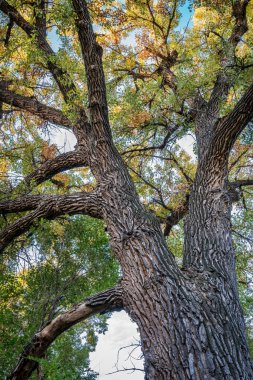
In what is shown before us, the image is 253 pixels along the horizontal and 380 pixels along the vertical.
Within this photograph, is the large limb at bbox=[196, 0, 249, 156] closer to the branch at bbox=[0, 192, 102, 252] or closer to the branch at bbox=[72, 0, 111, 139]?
the branch at bbox=[72, 0, 111, 139]

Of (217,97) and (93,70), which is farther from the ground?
(217,97)

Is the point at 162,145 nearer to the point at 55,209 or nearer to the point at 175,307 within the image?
the point at 55,209

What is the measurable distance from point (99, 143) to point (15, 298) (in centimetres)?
367

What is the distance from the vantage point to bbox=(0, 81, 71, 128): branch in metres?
5.65

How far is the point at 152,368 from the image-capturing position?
259 centimetres

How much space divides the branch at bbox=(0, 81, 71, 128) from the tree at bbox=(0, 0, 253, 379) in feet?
0.06

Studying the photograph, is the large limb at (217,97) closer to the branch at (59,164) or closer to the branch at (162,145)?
the branch at (162,145)

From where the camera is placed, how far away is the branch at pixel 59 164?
16.7 feet

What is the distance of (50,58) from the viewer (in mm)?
5129

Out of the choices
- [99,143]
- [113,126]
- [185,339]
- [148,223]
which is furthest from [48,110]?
[185,339]

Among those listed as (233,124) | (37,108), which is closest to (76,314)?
(233,124)

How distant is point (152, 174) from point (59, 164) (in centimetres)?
Answer: 417

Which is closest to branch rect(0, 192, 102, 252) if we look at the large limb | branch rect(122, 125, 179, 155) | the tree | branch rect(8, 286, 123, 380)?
the tree

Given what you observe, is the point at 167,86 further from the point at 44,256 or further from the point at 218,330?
the point at 218,330
